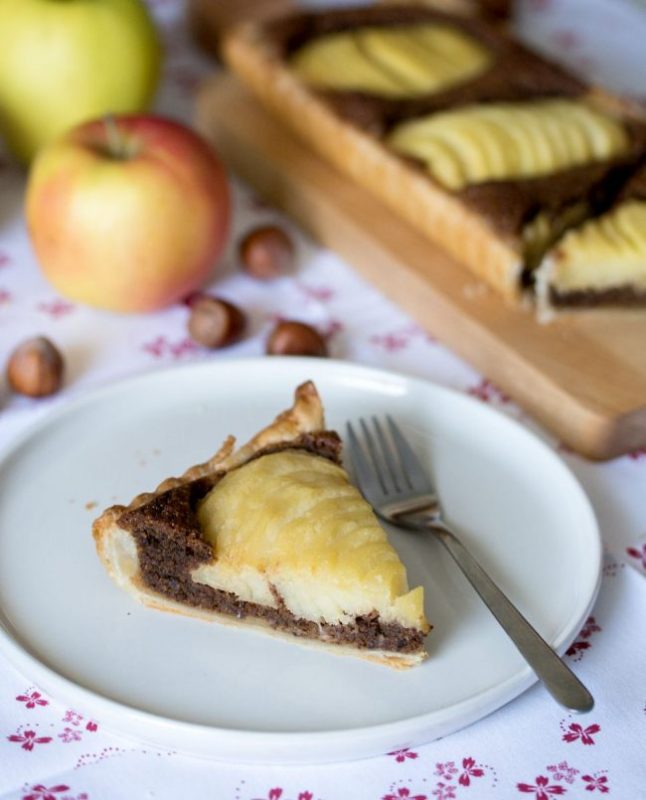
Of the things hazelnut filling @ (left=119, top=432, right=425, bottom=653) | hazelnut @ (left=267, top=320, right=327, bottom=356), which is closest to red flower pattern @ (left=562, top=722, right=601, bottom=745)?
hazelnut filling @ (left=119, top=432, right=425, bottom=653)

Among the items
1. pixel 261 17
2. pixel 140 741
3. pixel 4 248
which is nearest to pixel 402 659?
pixel 140 741

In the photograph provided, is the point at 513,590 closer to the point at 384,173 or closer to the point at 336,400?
the point at 336,400

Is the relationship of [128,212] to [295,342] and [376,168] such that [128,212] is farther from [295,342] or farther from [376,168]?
[376,168]

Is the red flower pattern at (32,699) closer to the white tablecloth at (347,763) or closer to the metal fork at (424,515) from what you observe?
the white tablecloth at (347,763)

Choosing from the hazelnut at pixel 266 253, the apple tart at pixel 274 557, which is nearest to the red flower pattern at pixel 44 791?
the apple tart at pixel 274 557

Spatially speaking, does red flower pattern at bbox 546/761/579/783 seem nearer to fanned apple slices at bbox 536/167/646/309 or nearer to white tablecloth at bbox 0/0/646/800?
white tablecloth at bbox 0/0/646/800

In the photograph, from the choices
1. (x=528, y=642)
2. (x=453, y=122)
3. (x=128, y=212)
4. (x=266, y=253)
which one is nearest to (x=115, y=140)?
(x=128, y=212)
